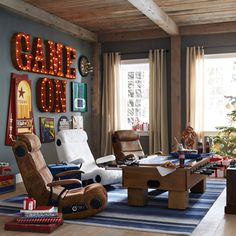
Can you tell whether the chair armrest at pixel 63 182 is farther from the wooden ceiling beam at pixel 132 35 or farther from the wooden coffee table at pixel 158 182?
the wooden ceiling beam at pixel 132 35

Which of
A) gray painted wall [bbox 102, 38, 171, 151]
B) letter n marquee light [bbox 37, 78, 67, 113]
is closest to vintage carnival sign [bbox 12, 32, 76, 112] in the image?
letter n marquee light [bbox 37, 78, 67, 113]

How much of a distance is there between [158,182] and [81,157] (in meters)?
1.71

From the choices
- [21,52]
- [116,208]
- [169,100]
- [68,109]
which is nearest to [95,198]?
[116,208]

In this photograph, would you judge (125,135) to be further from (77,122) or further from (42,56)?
(42,56)

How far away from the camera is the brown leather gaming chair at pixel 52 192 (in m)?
4.12

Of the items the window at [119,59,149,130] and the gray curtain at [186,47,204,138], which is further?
the window at [119,59,149,130]

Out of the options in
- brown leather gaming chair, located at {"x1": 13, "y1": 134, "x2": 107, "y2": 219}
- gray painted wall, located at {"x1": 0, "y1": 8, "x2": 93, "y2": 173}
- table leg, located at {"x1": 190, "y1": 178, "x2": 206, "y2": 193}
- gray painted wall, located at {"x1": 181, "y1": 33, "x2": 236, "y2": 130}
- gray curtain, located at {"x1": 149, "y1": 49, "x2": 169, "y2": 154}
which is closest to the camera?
brown leather gaming chair, located at {"x1": 13, "y1": 134, "x2": 107, "y2": 219}

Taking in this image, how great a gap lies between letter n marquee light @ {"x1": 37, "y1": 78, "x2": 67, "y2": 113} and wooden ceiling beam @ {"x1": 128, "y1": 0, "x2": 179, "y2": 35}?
79.9 inches

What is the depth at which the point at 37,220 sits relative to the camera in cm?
384

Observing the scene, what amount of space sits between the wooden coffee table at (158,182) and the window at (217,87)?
3248 millimetres

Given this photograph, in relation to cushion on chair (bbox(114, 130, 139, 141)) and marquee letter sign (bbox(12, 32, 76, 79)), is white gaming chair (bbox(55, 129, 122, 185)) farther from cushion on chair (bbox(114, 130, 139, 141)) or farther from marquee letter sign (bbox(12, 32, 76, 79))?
marquee letter sign (bbox(12, 32, 76, 79))

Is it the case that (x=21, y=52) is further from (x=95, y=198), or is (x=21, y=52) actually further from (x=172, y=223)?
(x=172, y=223)

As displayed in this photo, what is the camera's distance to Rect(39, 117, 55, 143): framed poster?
692 cm

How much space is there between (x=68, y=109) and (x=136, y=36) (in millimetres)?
2019
